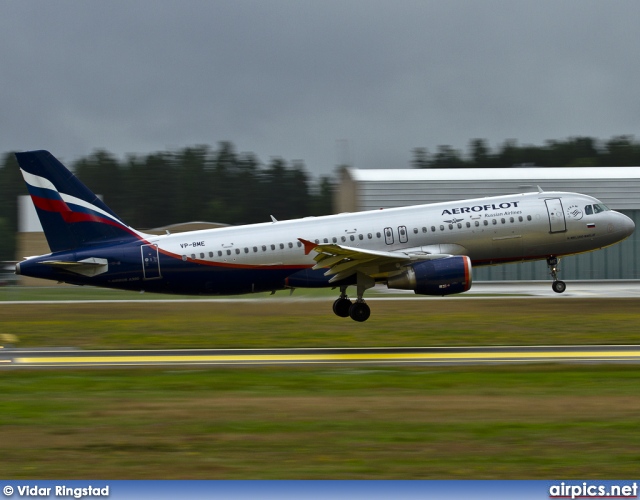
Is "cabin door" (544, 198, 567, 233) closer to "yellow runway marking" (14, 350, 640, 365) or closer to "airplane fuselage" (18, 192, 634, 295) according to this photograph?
"airplane fuselage" (18, 192, 634, 295)

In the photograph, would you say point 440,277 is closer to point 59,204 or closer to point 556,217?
point 556,217

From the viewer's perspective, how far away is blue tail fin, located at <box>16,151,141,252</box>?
2931 centimetres

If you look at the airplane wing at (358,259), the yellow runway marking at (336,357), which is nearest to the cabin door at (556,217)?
the airplane wing at (358,259)

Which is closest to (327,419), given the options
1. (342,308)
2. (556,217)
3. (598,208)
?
(342,308)

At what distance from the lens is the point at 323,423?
14883 millimetres

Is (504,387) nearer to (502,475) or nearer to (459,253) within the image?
(502,475)

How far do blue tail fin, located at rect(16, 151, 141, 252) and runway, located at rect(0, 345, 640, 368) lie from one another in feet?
16.9

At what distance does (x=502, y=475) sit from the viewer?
11594 millimetres

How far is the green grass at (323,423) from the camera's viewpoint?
12.1 metres

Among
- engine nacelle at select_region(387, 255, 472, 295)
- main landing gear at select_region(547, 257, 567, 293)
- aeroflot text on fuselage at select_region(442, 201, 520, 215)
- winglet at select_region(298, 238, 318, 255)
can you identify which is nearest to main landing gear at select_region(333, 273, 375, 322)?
engine nacelle at select_region(387, 255, 472, 295)

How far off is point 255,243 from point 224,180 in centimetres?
11499

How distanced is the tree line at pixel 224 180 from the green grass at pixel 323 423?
103020 millimetres

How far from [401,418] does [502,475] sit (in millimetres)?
3704

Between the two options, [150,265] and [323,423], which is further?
[150,265]
